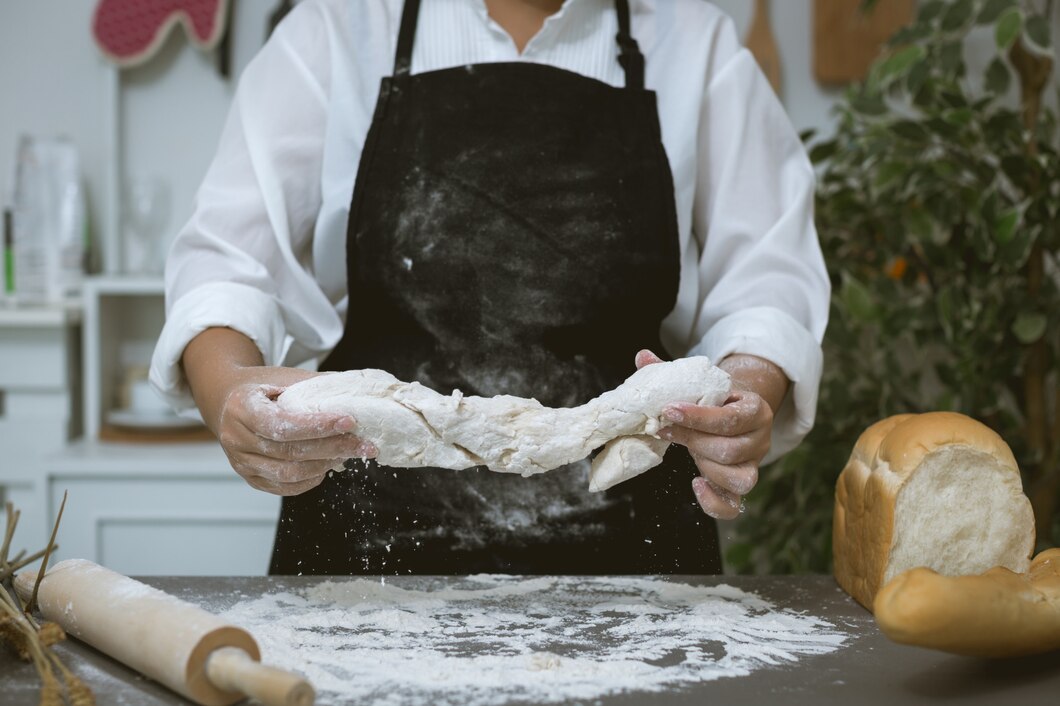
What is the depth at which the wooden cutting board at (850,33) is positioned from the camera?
2365 millimetres

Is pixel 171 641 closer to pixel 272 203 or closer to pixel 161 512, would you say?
pixel 272 203

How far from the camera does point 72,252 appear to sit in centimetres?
229

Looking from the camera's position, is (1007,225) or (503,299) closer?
(503,299)

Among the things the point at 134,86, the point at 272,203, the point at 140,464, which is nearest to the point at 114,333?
the point at 140,464

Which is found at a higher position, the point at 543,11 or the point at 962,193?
the point at 543,11

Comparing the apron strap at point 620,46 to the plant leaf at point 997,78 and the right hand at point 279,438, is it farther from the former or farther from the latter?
the plant leaf at point 997,78

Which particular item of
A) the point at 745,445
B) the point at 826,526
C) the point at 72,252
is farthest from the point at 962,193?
the point at 72,252

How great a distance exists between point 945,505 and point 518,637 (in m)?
0.46

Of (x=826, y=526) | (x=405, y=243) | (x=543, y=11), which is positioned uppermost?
(x=543, y=11)

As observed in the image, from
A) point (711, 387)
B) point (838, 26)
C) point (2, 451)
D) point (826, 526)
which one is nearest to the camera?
point (711, 387)

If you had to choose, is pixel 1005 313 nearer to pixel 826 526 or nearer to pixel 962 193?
pixel 962 193

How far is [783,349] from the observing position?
4.12 ft

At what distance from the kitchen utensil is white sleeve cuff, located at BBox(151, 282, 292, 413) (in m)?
1.47

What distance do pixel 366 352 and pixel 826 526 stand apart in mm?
1050
